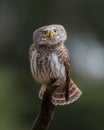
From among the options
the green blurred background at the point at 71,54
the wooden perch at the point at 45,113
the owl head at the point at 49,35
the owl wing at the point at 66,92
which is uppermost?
the owl head at the point at 49,35

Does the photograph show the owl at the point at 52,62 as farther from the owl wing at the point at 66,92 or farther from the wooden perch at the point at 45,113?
the wooden perch at the point at 45,113

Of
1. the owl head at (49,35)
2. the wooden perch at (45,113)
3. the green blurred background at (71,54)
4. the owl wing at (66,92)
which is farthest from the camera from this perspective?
the green blurred background at (71,54)

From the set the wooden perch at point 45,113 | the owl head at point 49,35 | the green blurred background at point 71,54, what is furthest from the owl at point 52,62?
the green blurred background at point 71,54

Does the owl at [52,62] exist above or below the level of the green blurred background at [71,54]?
above

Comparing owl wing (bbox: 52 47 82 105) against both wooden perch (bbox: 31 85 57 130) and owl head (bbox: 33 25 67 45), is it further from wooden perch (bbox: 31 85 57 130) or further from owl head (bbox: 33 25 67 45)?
wooden perch (bbox: 31 85 57 130)

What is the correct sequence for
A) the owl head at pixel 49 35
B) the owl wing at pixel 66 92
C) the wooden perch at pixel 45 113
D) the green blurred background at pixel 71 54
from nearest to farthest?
the wooden perch at pixel 45 113 → the owl wing at pixel 66 92 → the owl head at pixel 49 35 → the green blurred background at pixel 71 54

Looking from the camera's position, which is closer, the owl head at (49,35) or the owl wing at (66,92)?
the owl wing at (66,92)

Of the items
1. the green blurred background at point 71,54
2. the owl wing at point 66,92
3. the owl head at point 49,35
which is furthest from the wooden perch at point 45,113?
the green blurred background at point 71,54
